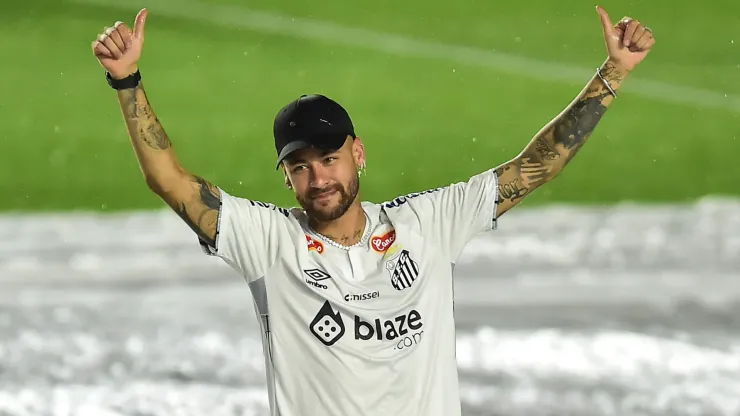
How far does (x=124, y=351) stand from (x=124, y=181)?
1.34 metres

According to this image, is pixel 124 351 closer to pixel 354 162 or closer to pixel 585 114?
pixel 354 162

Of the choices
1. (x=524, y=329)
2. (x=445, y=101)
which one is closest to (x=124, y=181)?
(x=445, y=101)

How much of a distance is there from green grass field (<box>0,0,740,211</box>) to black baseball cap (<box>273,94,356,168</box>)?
90.4 inches

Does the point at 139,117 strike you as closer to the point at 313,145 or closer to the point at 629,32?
the point at 313,145

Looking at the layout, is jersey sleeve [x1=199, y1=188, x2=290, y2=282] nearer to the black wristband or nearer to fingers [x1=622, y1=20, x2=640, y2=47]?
the black wristband

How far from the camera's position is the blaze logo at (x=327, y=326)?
1492 millimetres

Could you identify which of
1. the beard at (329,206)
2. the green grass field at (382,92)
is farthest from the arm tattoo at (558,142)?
the green grass field at (382,92)

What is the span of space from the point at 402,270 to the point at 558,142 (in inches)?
12.3

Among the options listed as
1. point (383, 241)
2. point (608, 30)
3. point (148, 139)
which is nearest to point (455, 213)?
point (383, 241)

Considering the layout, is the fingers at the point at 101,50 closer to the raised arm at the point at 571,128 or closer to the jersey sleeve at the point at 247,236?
the jersey sleeve at the point at 247,236

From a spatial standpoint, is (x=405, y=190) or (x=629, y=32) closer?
(x=629, y=32)

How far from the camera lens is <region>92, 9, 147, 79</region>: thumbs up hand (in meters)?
1.39

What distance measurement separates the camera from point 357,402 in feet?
4.84

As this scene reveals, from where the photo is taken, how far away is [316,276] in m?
1.53
